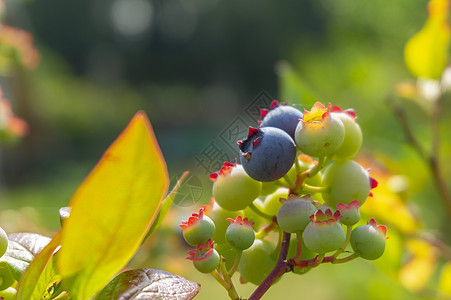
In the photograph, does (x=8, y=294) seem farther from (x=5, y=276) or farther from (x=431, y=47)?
(x=431, y=47)

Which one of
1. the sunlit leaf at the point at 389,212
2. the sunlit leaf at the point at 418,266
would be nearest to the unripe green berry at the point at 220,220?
the sunlit leaf at the point at 389,212

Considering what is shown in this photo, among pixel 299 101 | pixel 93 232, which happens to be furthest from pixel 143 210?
pixel 299 101

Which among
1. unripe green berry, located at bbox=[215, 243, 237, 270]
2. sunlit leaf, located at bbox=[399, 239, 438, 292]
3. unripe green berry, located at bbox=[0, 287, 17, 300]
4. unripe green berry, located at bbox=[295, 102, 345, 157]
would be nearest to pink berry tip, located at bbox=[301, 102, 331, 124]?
unripe green berry, located at bbox=[295, 102, 345, 157]

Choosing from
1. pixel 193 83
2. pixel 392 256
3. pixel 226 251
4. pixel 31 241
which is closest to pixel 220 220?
pixel 226 251

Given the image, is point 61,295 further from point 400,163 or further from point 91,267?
point 400,163

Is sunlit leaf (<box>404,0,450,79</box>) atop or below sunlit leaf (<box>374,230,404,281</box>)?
atop

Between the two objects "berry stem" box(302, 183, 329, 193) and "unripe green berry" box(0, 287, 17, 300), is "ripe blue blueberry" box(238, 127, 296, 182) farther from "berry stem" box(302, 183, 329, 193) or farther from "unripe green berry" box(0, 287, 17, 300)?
"unripe green berry" box(0, 287, 17, 300)

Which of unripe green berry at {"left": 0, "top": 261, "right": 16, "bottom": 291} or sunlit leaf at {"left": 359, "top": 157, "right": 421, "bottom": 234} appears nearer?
unripe green berry at {"left": 0, "top": 261, "right": 16, "bottom": 291}
